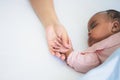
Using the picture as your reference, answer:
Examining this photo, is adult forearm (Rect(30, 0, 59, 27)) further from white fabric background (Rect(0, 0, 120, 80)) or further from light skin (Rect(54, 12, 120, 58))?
light skin (Rect(54, 12, 120, 58))

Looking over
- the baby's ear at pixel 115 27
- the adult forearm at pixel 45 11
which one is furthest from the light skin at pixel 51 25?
the baby's ear at pixel 115 27

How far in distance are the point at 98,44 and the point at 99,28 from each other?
0.08m

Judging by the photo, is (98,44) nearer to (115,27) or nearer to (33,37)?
(115,27)

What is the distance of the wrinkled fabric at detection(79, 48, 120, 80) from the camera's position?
68cm

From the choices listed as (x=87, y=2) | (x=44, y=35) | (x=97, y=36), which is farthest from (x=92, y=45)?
(x=87, y=2)

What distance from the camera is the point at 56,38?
0.96 m

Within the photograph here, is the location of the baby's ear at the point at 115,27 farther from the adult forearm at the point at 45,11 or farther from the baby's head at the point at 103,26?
the adult forearm at the point at 45,11

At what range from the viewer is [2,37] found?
973 millimetres

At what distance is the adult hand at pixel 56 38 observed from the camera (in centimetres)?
92

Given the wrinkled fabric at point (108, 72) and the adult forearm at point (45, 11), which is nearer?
the wrinkled fabric at point (108, 72)

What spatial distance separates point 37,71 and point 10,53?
13 cm

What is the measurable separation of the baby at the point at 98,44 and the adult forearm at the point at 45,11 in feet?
0.43

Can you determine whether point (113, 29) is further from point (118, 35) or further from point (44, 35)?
point (44, 35)

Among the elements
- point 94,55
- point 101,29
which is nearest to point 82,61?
point 94,55
